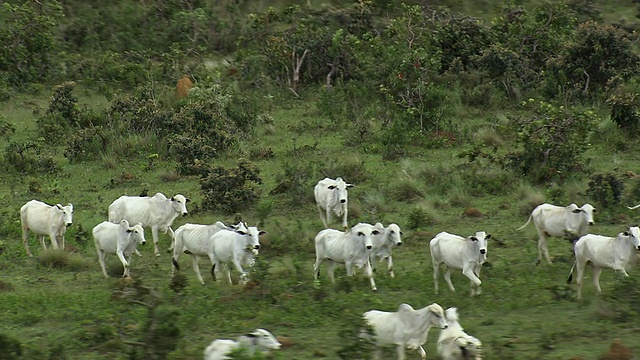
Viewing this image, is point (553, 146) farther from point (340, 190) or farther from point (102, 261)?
point (102, 261)

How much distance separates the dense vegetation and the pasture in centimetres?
5

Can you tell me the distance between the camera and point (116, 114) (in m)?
24.0

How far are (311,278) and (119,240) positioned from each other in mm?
2957

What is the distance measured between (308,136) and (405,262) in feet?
33.8

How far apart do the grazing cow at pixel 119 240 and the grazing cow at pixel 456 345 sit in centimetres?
577

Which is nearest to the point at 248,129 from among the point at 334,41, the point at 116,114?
the point at 116,114

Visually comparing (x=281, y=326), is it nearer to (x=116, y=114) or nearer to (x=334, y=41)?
(x=116, y=114)

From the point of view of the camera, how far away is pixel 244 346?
9.41m

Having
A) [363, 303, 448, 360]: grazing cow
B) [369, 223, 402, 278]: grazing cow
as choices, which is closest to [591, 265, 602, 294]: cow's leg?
[369, 223, 402, 278]: grazing cow

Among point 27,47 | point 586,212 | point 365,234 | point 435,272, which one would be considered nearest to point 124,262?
point 365,234

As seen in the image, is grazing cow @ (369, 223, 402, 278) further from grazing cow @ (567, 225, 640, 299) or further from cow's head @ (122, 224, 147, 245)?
cow's head @ (122, 224, 147, 245)

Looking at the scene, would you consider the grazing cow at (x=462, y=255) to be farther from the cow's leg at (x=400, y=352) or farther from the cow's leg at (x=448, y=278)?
the cow's leg at (x=400, y=352)

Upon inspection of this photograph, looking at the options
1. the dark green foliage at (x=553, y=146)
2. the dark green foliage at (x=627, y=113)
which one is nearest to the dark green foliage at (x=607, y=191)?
the dark green foliage at (x=553, y=146)

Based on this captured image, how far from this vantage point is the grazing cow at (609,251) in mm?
12523
